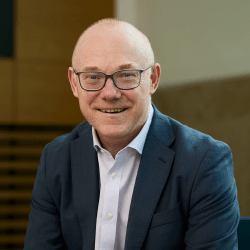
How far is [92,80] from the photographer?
1379mm

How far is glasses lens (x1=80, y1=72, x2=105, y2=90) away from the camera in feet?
4.49

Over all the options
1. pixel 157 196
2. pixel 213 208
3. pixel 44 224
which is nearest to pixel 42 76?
pixel 44 224

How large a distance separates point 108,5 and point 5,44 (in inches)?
49.0

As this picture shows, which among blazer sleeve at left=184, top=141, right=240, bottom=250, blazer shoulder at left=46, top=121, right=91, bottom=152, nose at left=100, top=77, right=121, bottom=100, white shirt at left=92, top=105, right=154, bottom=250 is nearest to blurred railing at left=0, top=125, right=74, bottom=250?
blazer shoulder at left=46, top=121, right=91, bottom=152

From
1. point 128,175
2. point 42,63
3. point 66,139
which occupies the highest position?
point 42,63

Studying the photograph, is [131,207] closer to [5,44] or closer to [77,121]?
[77,121]

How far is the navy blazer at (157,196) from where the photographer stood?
1.33 m

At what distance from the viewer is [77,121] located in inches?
155

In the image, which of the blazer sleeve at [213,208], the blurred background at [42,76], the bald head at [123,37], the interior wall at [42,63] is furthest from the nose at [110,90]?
the interior wall at [42,63]

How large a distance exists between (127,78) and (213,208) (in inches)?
Answer: 23.4

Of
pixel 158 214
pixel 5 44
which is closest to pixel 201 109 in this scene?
pixel 158 214

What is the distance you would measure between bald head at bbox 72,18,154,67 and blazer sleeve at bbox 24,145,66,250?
1.98 ft

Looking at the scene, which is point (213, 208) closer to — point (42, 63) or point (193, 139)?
point (193, 139)

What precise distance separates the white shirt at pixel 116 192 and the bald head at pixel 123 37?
292 millimetres
